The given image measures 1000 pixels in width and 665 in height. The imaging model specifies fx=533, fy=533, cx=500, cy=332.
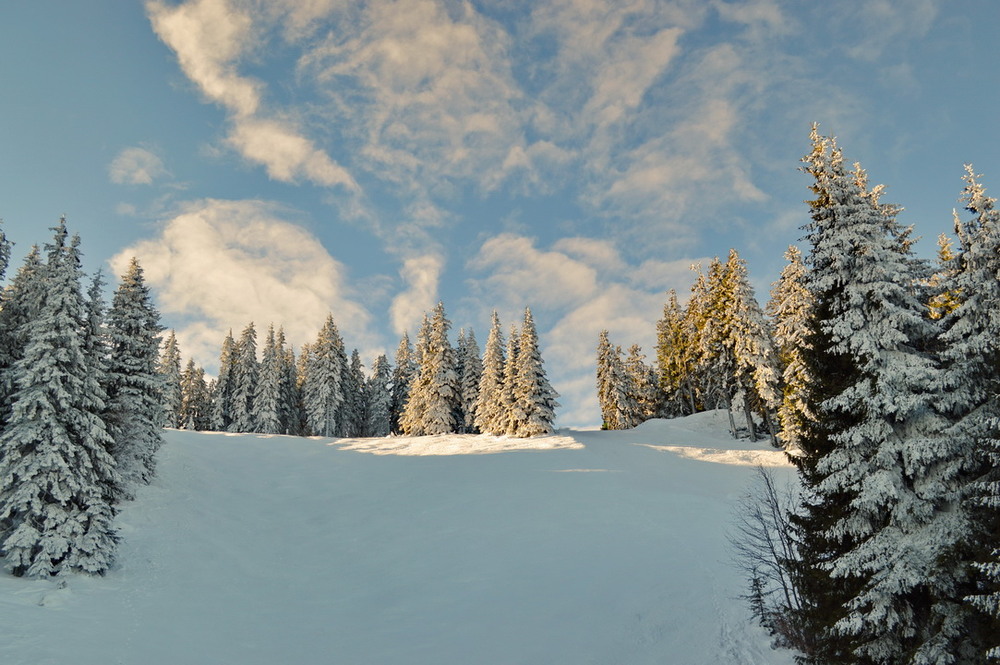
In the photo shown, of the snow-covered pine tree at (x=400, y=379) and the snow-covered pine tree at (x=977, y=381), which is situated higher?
the snow-covered pine tree at (x=400, y=379)

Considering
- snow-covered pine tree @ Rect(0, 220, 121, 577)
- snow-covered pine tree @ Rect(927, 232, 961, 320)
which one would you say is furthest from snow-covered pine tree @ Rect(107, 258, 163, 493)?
snow-covered pine tree @ Rect(927, 232, 961, 320)

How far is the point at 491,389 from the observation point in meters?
58.9

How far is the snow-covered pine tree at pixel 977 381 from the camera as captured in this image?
1043cm

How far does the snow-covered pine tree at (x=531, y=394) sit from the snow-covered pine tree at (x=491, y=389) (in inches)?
145

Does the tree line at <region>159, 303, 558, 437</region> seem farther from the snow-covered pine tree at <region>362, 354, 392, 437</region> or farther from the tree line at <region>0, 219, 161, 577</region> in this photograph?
the tree line at <region>0, 219, 161, 577</region>

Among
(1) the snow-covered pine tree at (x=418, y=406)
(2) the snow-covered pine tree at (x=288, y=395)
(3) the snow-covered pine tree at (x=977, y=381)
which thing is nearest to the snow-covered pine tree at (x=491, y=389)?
(1) the snow-covered pine tree at (x=418, y=406)

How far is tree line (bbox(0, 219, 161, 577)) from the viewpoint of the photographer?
1784 cm

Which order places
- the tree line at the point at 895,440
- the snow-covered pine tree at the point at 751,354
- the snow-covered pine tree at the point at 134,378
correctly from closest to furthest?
the tree line at the point at 895,440 < the snow-covered pine tree at the point at 134,378 < the snow-covered pine tree at the point at 751,354

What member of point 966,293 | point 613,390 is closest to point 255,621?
point 966,293

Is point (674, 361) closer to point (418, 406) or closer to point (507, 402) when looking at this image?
point (507, 402)

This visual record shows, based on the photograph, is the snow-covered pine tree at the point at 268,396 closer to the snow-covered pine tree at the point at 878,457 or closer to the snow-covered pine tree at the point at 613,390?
the snow-covered pine tree at the point at 613,390

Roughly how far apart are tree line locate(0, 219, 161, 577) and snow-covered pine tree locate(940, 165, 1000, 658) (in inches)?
988

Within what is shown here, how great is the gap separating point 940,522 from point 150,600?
2365 cm

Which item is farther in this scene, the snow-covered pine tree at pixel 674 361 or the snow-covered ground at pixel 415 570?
the snow-covered pine tree at pixel 674 361
